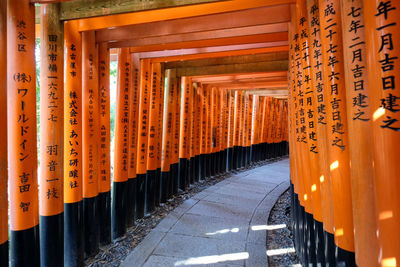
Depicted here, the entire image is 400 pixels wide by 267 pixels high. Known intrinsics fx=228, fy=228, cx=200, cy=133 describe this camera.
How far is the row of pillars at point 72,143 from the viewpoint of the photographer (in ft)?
9.40

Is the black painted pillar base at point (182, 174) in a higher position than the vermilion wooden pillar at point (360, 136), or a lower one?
lower

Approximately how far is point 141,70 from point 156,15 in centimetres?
243

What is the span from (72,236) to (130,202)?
1571 mm

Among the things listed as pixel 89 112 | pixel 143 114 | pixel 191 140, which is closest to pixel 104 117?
pixel 89 112

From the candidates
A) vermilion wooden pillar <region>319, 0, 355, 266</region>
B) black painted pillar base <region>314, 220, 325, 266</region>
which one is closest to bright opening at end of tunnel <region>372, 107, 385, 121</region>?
vermilion wooden pillar <region>319, 0, 355, 266</region>

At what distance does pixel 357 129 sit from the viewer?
1.71m

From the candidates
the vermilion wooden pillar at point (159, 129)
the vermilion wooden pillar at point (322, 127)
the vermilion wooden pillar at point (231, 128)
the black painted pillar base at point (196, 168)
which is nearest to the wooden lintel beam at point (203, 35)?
the vermilion wooden pillar at point (322, 127)

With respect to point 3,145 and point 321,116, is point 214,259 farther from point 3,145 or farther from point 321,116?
point 3,145

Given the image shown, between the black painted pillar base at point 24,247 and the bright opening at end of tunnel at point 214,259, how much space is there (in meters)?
2.10

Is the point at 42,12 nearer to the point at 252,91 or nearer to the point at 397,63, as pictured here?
the point at 397,63

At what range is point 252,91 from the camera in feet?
40.8

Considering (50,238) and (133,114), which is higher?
(133,114)

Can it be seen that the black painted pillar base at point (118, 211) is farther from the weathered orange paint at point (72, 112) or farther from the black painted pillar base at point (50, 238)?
A: the black painted pillar base at point (50, 238)

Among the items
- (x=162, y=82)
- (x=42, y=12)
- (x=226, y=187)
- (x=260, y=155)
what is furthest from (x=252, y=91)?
(x=42, y=12)
